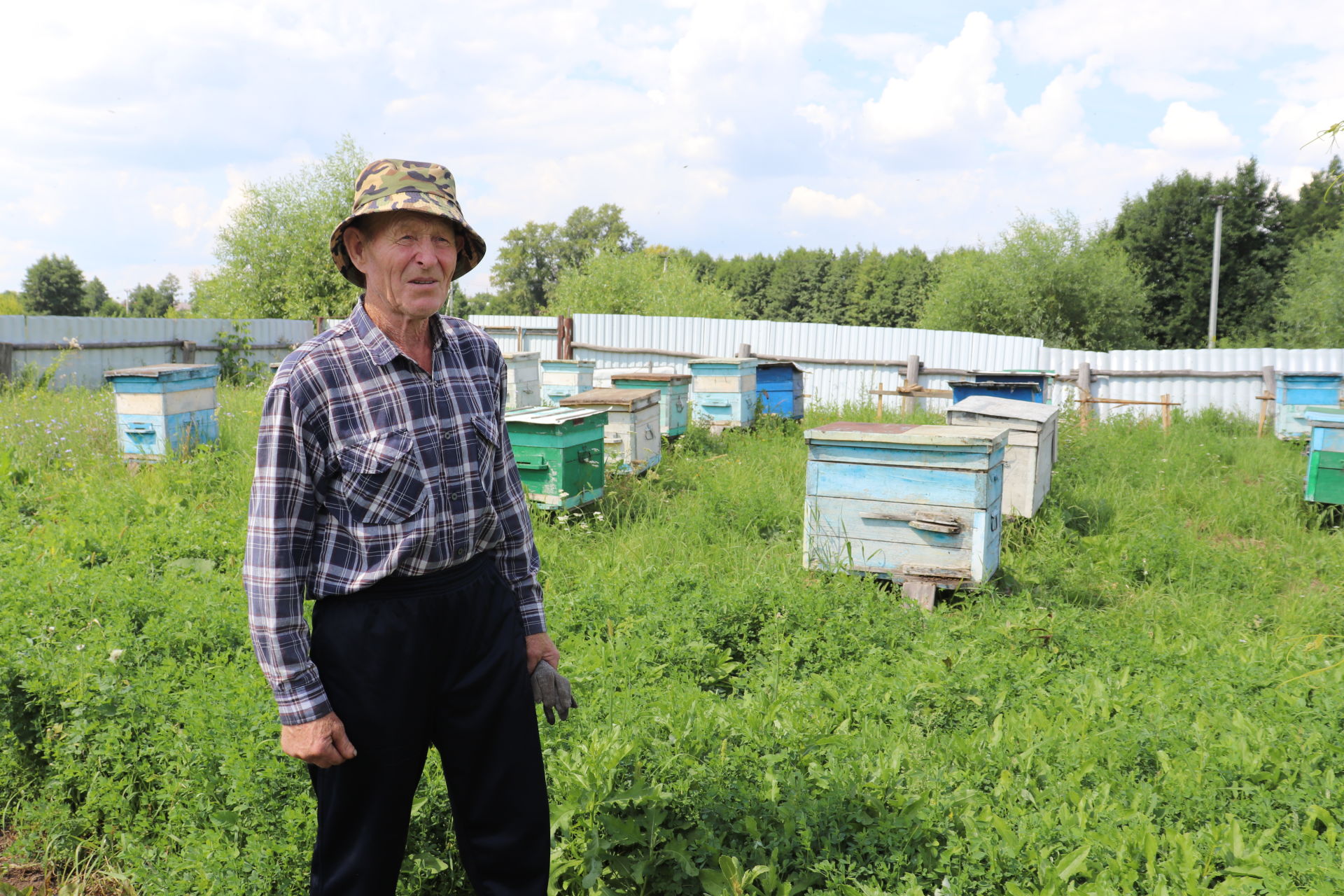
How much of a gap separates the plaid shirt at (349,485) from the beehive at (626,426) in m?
5.21

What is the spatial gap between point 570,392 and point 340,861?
8761mm

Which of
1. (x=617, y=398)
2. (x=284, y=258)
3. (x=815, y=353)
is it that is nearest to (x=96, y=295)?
(x=284, y=258)

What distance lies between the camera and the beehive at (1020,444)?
5.86 meters

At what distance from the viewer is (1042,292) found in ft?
73.5

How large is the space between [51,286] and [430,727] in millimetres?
52985

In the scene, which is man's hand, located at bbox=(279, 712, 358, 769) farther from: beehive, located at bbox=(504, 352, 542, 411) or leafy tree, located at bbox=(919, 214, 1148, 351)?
leafy tree, located at bbox=(919, 214, 1148, 351)

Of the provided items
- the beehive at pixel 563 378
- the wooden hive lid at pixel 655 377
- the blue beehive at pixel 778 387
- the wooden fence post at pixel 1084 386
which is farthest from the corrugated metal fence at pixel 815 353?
the wooden hive lid at pixel 655 377

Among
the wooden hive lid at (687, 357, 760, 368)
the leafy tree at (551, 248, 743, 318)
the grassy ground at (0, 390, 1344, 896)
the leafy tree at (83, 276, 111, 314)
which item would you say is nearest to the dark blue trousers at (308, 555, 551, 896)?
the grassy ground at (0, 390, 1344, 896)

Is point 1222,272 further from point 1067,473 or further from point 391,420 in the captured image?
point 391,420

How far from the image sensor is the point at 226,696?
114 inches

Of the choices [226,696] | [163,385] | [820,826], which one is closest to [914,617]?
[820,826]

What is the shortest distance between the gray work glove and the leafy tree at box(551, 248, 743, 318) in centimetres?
2066

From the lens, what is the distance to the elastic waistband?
1.85 metres

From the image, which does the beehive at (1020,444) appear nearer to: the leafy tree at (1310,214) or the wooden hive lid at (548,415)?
the wooden hive lid at (548,415)
